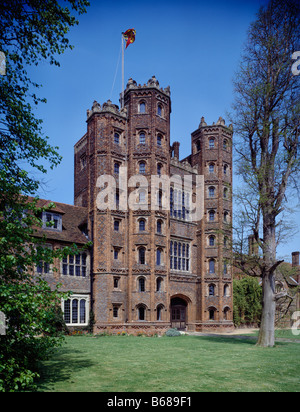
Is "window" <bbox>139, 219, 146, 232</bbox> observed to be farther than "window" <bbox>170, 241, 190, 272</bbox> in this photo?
No

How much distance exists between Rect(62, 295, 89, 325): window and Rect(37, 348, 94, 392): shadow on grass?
1160 cm

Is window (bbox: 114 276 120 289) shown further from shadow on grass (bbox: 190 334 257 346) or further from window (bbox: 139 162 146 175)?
window (bbox: 139 162 146 175)

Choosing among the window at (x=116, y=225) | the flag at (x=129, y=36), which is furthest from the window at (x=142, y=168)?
the flag at (x=129, y=36)

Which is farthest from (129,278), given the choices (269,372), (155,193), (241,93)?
(269,372)

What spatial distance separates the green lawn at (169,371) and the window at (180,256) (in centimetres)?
1629

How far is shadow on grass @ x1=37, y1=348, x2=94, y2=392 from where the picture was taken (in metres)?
9.88

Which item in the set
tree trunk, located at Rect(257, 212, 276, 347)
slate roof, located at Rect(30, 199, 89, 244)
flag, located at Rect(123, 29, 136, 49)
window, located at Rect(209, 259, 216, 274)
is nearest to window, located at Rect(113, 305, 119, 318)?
slate roof, located at Rect(30, 199, 89, 244)

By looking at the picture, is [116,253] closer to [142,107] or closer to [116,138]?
[116,138]

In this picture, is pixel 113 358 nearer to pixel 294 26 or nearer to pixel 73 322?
pixel 73 322

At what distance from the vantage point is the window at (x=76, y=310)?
2756 cm

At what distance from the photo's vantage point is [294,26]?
65.1 ft

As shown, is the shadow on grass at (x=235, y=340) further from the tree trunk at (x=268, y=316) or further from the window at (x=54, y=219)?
the window at (x=54, y=219)

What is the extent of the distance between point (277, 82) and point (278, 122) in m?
2.36
